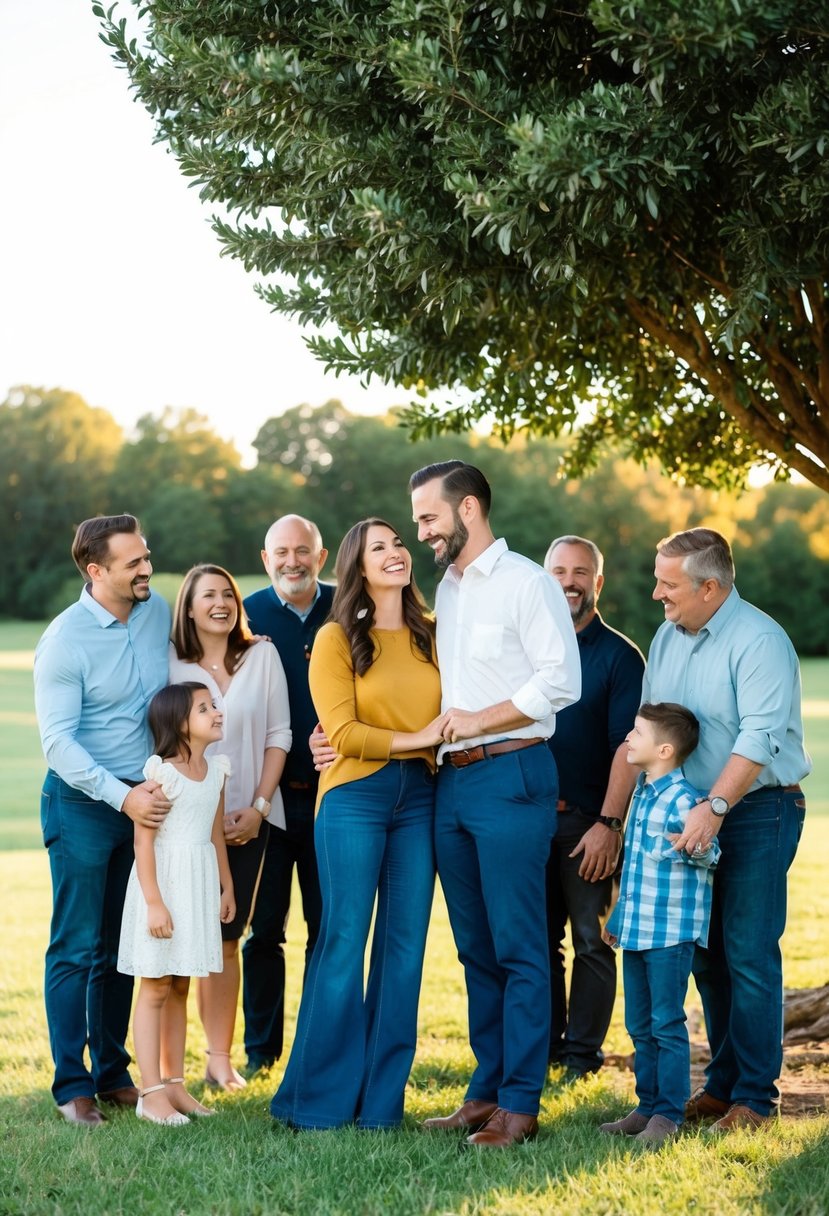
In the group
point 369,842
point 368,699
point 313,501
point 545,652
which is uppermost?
point 313,501

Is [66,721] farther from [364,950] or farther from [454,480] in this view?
[454,480]

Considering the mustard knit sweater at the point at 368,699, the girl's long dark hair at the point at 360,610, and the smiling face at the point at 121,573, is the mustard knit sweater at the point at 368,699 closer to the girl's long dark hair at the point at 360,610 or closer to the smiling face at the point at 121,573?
the girl's long dark hair at the point at 360,610

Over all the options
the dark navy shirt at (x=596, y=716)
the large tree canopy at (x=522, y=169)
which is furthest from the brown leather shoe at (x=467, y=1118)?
the large tree canopy at (x=522, y=169)

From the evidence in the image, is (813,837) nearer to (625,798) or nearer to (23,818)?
(23,818)

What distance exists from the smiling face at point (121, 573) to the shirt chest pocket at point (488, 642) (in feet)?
5.35

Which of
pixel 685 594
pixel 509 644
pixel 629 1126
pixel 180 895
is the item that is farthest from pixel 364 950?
pixel 685 594

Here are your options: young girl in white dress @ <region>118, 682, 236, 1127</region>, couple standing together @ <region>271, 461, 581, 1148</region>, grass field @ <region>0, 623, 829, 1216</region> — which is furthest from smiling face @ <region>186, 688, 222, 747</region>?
grass field @ <region>0, 623, 829, 1216</region>

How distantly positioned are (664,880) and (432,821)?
1012 mm

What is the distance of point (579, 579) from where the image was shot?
22.3 feet

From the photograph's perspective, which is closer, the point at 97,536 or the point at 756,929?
the point at 756,929

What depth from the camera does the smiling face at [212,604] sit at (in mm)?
6414

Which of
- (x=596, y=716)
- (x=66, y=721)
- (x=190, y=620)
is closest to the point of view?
(x=66, y=721)

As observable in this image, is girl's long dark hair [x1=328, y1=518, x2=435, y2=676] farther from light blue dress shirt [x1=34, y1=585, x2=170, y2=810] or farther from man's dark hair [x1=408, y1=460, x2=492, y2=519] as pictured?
light blue dress shirt [x1=34, y1=585, x2=170, y2=810]

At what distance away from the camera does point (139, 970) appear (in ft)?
19.4
